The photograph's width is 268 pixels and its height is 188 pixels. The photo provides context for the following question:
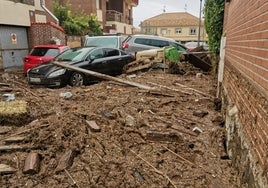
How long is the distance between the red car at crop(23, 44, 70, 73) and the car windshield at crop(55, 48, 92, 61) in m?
1.49

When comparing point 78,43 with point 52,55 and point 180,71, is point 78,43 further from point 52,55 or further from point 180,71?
point 180,71

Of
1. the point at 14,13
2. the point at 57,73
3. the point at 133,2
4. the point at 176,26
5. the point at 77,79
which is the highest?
the point at 133,2

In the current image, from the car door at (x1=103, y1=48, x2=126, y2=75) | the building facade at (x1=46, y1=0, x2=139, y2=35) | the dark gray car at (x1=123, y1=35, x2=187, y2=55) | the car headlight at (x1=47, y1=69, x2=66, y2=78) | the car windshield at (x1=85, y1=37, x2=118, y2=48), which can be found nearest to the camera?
the car headlight at (x1=47, y1=69, x2=66, y2=78)

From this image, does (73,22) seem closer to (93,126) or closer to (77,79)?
(77,79)

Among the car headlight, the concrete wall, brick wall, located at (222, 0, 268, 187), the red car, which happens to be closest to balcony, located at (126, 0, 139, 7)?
the concrete wall

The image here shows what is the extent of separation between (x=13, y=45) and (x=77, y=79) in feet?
23.2

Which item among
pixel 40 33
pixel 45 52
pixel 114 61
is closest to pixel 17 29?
pixel 40 33

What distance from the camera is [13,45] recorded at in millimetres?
16094

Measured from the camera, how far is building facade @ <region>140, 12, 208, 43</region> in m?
59.6

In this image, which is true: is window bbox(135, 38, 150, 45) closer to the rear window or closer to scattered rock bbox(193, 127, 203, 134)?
the rear window

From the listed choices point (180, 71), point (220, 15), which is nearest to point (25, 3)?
point (180, 71)

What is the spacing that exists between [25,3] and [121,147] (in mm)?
15096

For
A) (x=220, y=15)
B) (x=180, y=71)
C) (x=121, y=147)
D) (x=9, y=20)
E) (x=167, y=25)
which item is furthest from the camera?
(x=167, y=25)

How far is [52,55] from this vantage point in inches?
543
